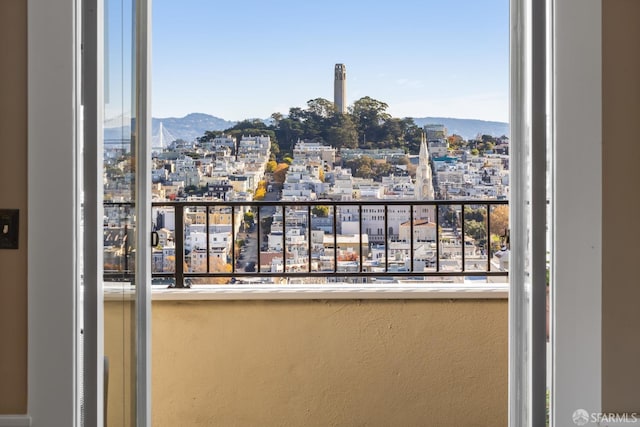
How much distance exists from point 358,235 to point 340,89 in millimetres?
859

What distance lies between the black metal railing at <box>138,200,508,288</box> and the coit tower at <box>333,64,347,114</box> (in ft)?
1.96

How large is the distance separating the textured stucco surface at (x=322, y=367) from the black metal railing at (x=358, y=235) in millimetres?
323

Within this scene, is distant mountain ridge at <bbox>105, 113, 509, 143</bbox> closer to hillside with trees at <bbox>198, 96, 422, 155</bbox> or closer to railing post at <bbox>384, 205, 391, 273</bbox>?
hillside with trees at <bbox>198, 96, 422, 155</bbox>

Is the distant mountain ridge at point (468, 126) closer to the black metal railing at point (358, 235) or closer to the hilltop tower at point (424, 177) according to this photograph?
the hilltop tower at point (424, 177)

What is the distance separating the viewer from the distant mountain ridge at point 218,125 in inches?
127

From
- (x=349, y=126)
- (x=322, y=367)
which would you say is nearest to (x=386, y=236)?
(x=349, y=126)

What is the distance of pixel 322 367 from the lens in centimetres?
274

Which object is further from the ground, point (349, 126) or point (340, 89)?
point (340, 89)
